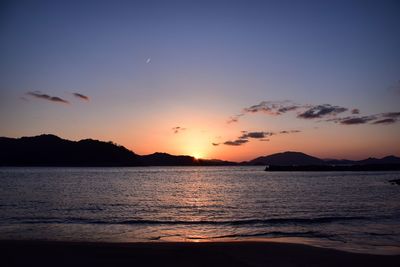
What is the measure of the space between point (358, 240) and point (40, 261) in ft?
49.9

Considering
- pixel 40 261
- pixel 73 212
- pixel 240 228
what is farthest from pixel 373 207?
pixel 40 261

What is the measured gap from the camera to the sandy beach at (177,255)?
12.8 m

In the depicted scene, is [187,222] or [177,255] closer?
[177,255]

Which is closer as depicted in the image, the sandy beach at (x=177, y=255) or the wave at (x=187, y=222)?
the sandy beach at (x=177, y=255)

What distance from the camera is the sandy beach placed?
1277 centimetres

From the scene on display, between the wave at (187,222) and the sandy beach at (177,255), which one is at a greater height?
the sandy beach at (177,255)

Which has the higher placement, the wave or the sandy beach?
the sandy beach

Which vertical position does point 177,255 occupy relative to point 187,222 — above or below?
above

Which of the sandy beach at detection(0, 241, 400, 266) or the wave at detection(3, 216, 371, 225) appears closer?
the sandy beach at detection(0, 241, 400, 266)

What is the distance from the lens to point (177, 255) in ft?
45.8

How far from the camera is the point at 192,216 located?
95.6 feet

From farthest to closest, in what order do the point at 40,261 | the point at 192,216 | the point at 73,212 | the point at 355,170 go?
the point at 355,170 → the point at 73,212 → the point at 192,216 → the point at 40,261

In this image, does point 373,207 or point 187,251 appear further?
point 373,207

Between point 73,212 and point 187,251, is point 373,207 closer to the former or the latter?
point 187,251
